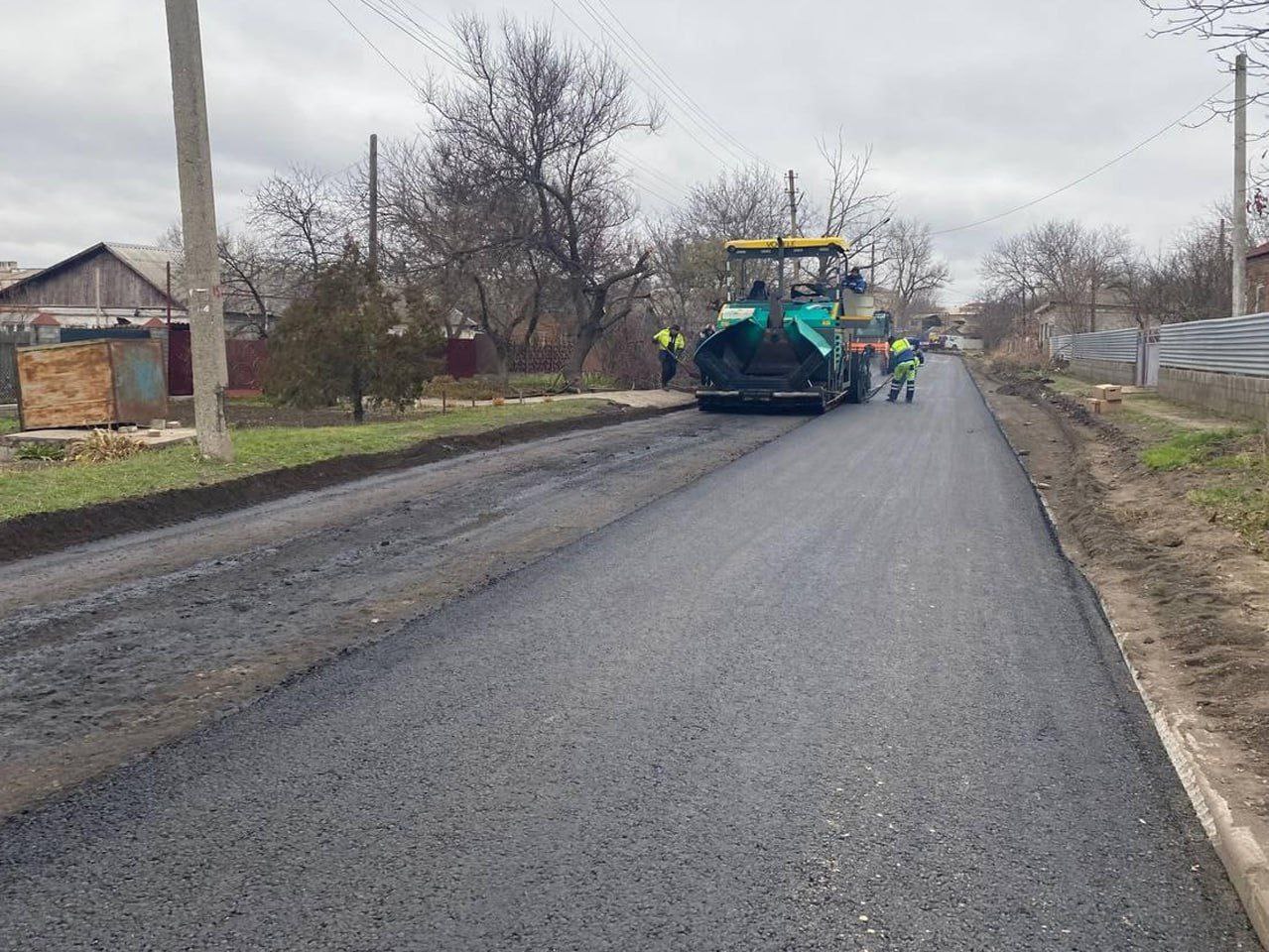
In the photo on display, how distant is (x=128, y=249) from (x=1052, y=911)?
55188 millimetres

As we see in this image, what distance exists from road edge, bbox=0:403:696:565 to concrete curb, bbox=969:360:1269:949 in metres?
7.16

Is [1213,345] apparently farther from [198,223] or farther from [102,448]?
[102,448]

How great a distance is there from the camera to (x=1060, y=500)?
1108 centimetres

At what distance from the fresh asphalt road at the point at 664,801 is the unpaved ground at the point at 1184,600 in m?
0.23

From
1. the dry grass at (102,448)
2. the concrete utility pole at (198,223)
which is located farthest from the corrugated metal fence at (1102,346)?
the dry grass at (102,448)

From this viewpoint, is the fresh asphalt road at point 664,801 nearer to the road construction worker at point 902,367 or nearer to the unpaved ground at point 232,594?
the unpaved ground at point 232,594

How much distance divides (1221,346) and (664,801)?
18314 millimetres

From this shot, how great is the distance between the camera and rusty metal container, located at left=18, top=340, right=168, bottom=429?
15359 millimetres

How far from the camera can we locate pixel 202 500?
992 centimetres


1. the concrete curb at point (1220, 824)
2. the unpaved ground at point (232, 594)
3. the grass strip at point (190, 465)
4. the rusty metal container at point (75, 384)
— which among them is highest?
the rusty metal container at point (75, 384)

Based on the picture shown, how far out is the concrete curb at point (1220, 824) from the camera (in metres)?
3.08

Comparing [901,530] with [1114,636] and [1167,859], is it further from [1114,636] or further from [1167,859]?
[1167,859]

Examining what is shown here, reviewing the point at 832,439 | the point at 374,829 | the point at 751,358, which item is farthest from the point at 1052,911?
the point at 751,358

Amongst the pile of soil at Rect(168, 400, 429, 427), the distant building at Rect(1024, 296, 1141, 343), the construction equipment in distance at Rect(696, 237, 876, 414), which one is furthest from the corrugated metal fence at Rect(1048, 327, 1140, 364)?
the pile of soil at Rect(168, 400, 429, 427)
